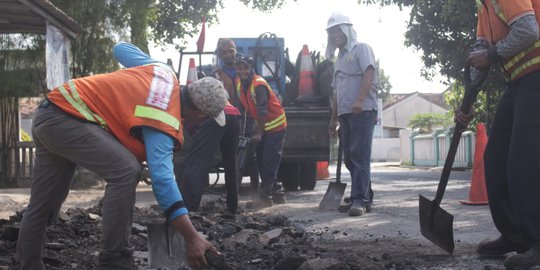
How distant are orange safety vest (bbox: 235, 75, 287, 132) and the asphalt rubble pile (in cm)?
202

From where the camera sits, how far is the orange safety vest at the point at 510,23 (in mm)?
4180

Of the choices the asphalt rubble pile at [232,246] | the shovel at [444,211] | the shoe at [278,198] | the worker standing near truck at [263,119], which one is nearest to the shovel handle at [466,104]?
the shovel at [444,211]

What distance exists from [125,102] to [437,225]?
2.26m

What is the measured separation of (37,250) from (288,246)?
1883 mm

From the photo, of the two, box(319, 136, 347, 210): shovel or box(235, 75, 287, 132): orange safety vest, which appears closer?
box(319, 136, 347, 210): shovel

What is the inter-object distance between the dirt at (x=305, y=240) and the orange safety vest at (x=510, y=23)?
119 cm

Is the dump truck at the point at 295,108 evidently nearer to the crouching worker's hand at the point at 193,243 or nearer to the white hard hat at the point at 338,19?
the white hard hat at the point at 338,19

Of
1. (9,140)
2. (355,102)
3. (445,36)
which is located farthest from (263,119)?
(445,36)

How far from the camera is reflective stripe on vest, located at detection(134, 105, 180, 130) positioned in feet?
12.2

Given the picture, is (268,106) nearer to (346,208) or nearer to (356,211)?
(346,208)

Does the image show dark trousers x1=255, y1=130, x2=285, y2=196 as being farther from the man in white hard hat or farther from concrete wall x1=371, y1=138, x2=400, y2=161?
concrete wall x1=371, y1=138, x2=400, y2=161

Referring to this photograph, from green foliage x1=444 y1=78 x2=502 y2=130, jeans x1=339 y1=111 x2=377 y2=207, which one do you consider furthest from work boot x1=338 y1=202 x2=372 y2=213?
green foliage x1=444 y1=78 x2=502 y2=130

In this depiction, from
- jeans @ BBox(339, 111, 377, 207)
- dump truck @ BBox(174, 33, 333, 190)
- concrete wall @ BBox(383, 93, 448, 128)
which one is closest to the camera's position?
jeans @ BBox(339, 111, 377, 207)

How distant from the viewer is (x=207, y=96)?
410 centimetres
